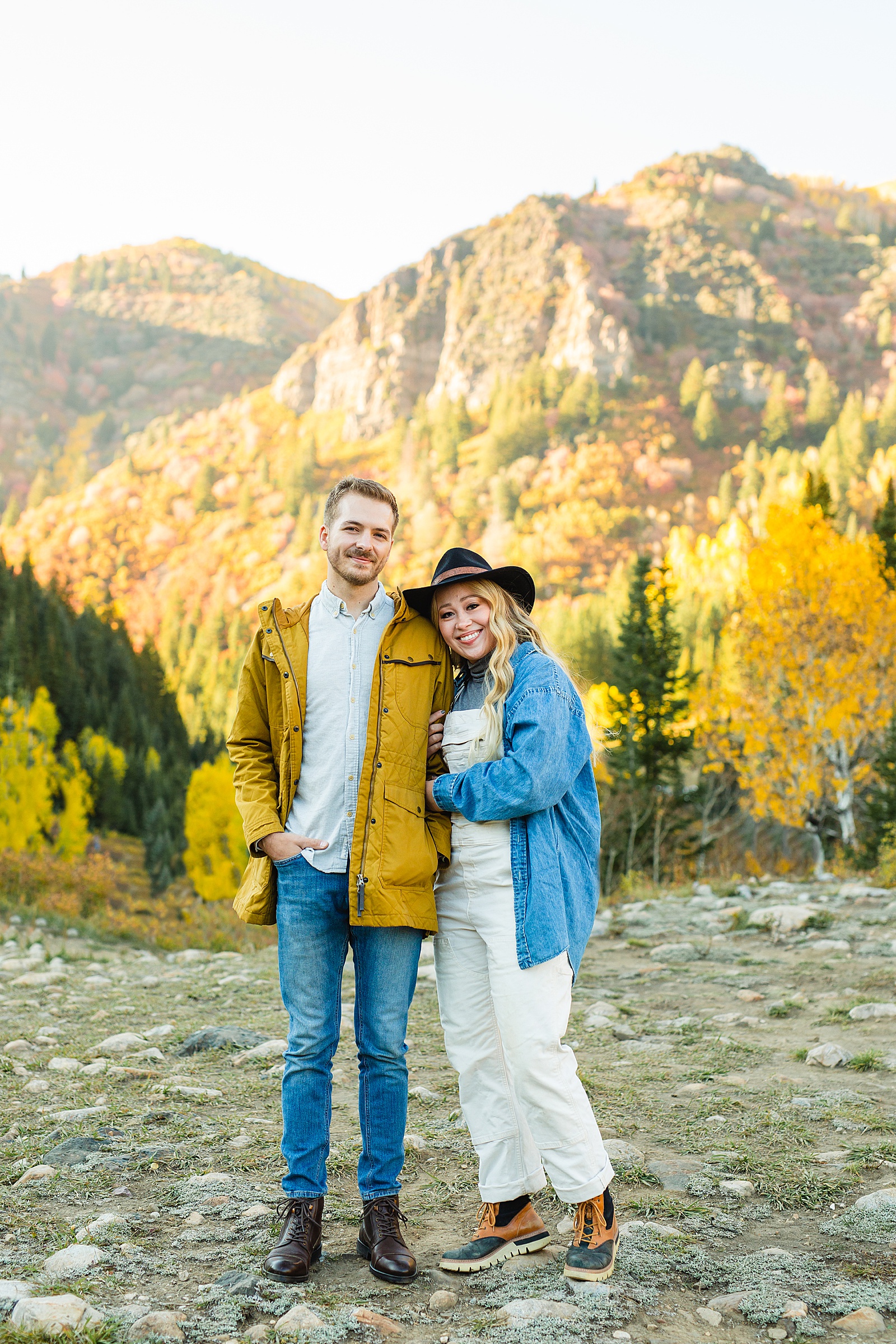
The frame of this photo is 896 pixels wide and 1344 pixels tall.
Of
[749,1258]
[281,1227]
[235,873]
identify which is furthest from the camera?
[235,873]

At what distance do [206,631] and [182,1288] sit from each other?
12407 centimetres

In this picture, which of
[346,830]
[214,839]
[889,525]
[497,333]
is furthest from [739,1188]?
[497,333]

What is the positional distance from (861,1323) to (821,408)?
15313 centimetres

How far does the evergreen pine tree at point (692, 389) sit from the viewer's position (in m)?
154

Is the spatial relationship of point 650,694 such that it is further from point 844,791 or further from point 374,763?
point 374,763

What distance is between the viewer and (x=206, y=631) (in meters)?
123

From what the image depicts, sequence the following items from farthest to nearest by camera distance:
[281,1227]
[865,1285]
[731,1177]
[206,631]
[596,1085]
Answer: [206,631]
[596,1085]
[731,1177]
[281,1227]
[865,1285]

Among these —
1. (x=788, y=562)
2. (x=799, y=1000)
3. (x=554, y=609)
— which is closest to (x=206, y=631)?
(x=554, y=609)

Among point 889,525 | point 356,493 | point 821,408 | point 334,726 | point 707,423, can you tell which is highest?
point 821,408

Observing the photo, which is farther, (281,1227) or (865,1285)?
(281,1227)

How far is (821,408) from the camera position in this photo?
141 meters

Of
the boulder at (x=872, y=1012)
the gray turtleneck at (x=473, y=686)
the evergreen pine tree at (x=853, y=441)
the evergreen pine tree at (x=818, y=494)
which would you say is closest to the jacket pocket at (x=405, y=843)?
the gray turtleneck at (x=473, y=686)

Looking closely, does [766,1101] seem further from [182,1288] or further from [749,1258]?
[182,1288]

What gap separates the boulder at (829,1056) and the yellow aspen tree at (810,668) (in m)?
13.6
